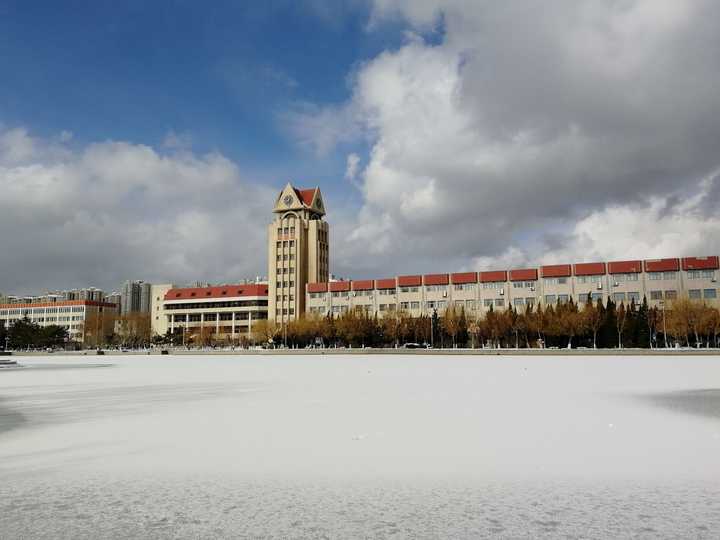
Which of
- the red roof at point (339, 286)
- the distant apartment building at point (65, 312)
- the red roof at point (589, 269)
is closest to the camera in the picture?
the red roof at point (589, 269)

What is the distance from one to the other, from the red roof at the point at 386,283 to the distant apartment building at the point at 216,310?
33203mm

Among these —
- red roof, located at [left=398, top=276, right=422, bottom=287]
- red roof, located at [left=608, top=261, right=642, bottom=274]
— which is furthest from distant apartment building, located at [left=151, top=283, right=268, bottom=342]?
red roof, located at [left=608, top=261, right=642, bottom=274]

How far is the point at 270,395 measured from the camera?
59.4 feet

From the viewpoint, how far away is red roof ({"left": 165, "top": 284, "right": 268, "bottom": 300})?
136m

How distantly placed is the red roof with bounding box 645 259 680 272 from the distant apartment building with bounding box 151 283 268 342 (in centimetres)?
7878

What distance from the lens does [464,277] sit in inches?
4075

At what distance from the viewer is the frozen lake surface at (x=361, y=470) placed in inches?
223

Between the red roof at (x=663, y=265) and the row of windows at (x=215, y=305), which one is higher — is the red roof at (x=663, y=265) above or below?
above

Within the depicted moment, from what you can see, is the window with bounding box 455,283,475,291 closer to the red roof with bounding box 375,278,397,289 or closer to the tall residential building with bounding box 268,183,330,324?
the red roof with bounding box 375,278,397,289

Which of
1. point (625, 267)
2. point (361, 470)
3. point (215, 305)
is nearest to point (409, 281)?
point (625, 267)

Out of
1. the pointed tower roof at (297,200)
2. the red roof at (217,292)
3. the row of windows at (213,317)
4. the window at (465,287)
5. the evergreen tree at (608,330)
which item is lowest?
the evergreen tree at (608,330)

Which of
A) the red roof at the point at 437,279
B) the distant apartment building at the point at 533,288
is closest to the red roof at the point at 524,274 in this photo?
the distant apartment building at the point at 533,288

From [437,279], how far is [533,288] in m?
16.9

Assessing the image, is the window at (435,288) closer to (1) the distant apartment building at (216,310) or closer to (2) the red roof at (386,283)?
(2) the red roof at (386,283)
